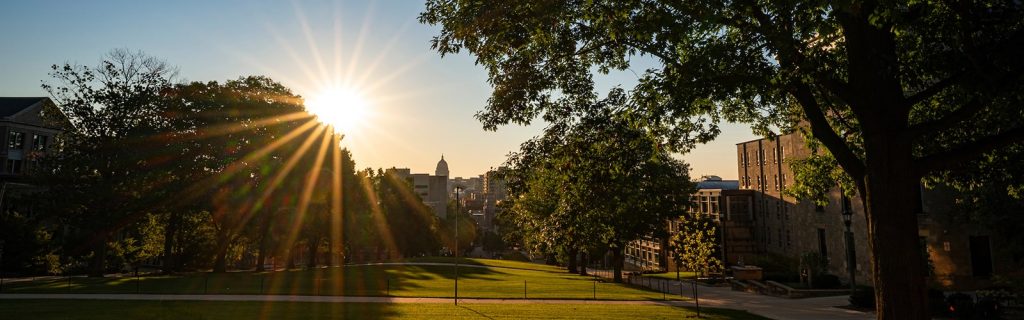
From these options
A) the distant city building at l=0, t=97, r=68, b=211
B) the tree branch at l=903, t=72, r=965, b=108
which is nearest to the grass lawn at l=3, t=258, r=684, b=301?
the tree branch at l=903, t=72, r=965, b=108

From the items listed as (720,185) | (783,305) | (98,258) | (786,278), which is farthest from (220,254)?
(720,185)

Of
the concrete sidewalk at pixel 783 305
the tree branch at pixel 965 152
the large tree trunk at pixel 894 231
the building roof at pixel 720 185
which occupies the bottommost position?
the concrete sidewalk at pixel 783 305

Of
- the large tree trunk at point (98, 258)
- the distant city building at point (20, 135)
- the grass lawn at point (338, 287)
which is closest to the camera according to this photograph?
the grass lawn at point (338, 287)

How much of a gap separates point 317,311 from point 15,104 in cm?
6982

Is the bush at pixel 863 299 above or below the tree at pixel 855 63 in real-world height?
below

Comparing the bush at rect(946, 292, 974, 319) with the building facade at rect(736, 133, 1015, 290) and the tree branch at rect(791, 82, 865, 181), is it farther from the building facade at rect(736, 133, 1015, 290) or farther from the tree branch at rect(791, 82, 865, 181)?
the tree branch at rect(791, 82, 865, 181)

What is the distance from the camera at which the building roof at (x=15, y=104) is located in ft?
221

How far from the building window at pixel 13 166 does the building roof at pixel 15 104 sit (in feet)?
17.9

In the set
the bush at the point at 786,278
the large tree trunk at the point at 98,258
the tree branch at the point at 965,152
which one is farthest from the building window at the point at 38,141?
the tree branch at the point at 965,152

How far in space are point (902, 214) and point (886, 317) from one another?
2176 millimetres

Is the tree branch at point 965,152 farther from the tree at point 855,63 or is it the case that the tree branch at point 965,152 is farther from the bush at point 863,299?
the bush at point 863,299

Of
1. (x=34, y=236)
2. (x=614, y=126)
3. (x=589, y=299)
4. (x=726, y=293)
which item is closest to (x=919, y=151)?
(x=614, y=126)

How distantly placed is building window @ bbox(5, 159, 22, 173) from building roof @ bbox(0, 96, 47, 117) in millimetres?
5468

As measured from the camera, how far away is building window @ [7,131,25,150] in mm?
65750
